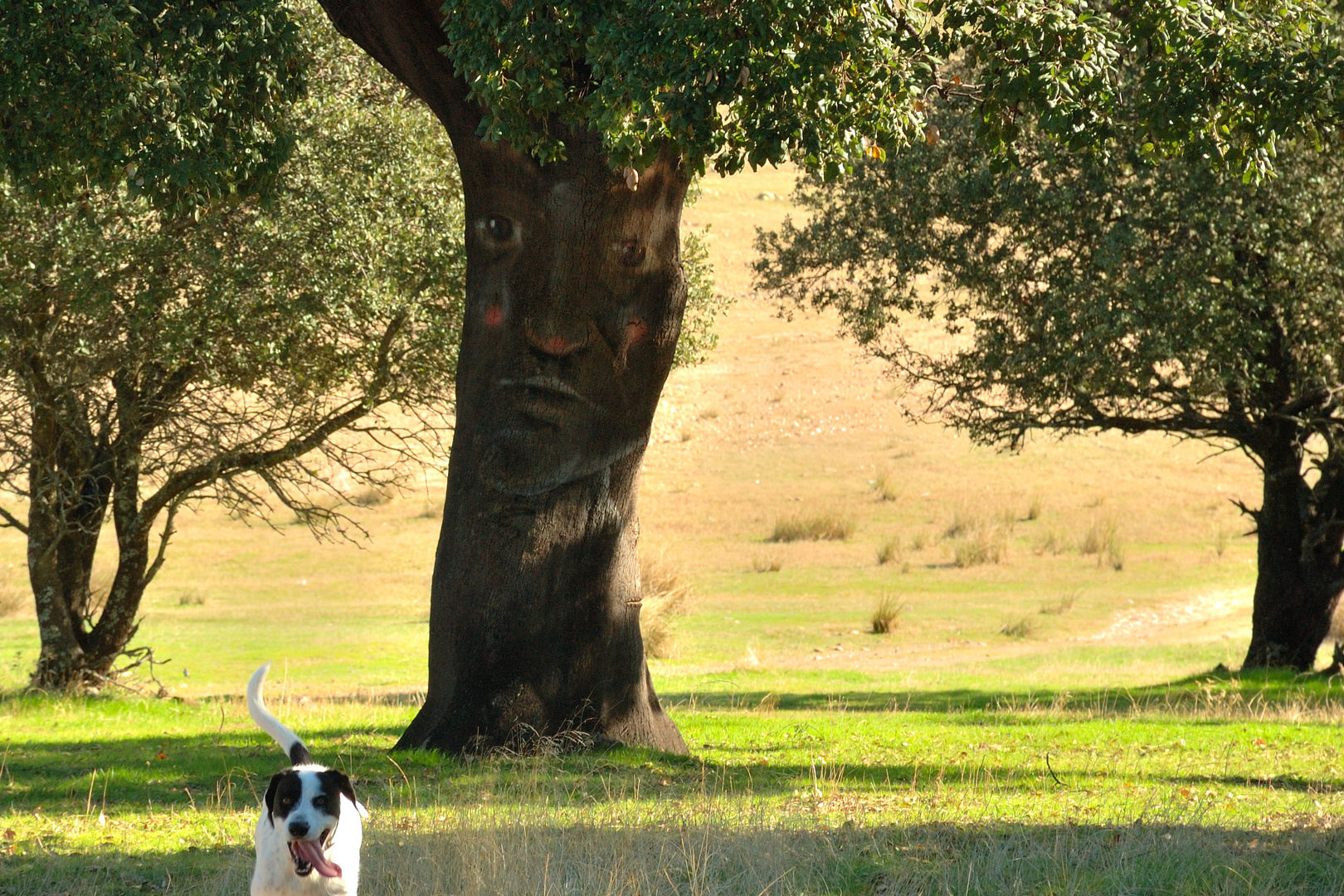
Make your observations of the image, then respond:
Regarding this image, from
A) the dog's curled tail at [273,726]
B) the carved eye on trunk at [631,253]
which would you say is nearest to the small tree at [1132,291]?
the carved eye on trunk at [631,253]

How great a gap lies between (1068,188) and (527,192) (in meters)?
7.00

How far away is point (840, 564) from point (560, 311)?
902 inches

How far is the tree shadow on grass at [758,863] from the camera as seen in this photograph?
19.6 ft

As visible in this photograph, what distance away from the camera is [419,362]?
15.0 m

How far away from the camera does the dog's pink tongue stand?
14.6 ft

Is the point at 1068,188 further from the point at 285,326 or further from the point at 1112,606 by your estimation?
the point at 1112,606

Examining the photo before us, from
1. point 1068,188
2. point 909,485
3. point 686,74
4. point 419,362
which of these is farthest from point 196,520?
point 686,74

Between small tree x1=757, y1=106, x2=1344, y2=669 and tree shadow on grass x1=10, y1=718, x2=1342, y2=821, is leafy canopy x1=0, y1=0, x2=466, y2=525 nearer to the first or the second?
tree shadow on grass x1=10, y1=718, x2=1342, y2=821

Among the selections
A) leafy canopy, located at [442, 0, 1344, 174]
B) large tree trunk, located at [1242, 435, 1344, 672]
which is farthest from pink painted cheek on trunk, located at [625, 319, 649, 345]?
large tree trunk, located at [1242, 435, 1344, 672]

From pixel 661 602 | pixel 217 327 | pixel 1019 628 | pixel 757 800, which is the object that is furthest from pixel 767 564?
pixel 757 800

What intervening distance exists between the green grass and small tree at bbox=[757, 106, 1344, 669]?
3.29 m

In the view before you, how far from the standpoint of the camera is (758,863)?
6.30 m

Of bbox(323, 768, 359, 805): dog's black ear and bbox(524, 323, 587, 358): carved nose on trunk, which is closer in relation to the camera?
bbox(323, 768, 359, 805): dog's black ear

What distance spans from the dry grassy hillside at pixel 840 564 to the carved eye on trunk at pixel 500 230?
8.51 meters
